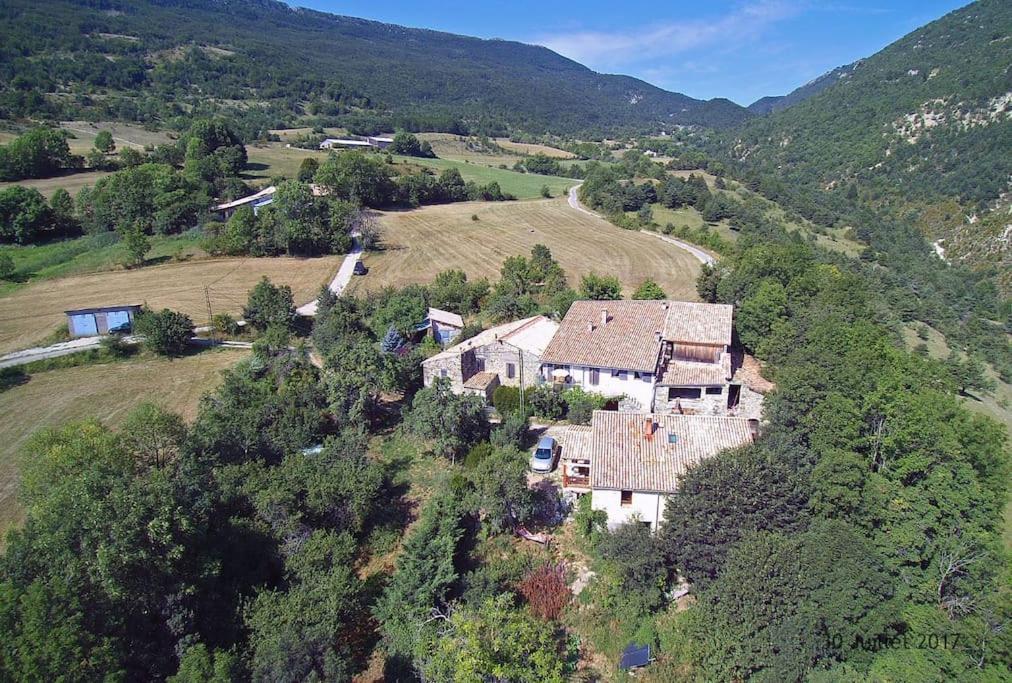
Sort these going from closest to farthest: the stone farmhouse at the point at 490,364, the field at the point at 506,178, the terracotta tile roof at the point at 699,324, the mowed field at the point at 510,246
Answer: the terracotta tile roof at the point at 699,324
the stone farmhouse at the point at 490,364
the mowed field at the point at 510,246
the field at the point at 506,178

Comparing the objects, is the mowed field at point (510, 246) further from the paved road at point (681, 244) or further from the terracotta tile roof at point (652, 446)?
the terracotta tile roof at point (652, 446)

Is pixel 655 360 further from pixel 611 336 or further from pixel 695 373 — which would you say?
pixel 611 336

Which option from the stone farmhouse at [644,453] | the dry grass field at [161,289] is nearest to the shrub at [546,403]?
the stone farmhouse at [644,453]

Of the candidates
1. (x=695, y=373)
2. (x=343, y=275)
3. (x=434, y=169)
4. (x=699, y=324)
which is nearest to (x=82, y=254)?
(x=343, y=275)

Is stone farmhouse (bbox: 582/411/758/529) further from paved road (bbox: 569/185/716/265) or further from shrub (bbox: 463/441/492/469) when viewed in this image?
paved road (bbox: 569/185/716/265)

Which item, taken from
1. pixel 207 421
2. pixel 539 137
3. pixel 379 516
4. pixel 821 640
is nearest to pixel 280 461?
pixel 207 421

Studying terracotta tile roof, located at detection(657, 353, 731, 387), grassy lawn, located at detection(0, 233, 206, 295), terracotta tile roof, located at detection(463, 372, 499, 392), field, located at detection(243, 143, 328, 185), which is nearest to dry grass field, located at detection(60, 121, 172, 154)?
field, located at detection(243, 143, 328, 185)

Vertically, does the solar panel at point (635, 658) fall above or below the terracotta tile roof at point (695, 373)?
below

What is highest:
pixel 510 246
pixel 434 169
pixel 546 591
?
pixel 434 169
